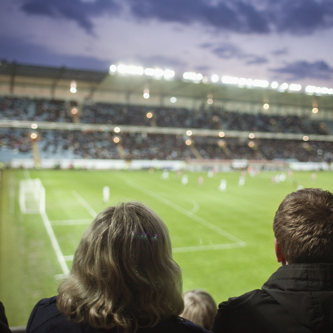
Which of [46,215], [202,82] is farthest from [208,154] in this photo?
[46,215]

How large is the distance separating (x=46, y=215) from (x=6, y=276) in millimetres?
7225

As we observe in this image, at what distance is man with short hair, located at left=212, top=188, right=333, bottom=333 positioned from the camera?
186 cm

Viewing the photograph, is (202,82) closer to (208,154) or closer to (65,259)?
(208,154)

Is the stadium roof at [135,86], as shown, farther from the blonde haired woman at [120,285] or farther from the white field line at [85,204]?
the blonde haired woman at [120,285]

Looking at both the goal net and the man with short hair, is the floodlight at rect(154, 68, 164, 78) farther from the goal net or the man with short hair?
the man with short hair

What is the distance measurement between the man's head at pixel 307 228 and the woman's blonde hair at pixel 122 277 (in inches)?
29.3

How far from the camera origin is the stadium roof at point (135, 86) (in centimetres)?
4194

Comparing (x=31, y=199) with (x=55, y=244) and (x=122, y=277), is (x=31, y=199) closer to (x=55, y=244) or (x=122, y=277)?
(x=55, y=244)

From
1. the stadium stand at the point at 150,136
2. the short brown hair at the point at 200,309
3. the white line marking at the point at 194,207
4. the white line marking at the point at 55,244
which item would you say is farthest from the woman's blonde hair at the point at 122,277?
the stadium stand at the point at 150,136

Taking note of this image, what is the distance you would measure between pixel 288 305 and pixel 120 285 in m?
0.96

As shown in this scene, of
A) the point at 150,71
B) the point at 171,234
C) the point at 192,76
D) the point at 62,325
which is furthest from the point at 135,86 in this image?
the point at 62,325

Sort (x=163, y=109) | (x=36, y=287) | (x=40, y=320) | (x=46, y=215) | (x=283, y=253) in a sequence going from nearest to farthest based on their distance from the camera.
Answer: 1. (x=40, y=320)
2. (x=283, y=253)
3. (x=36, y=287)
4. (x=46, y=215)
5. (x=163, y=109)

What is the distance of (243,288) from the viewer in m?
9.47

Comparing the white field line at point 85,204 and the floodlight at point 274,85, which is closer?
the white field line at point 85,204
